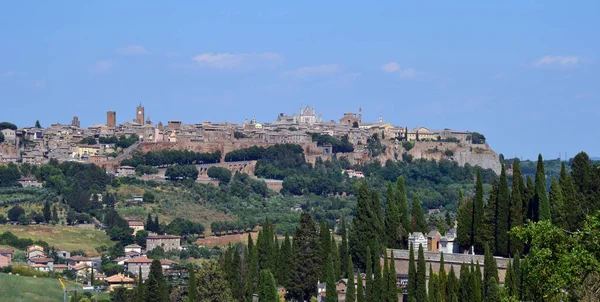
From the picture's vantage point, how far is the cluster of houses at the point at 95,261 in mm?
69188

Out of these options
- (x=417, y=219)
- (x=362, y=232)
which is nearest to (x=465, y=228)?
(x=362, y=232)

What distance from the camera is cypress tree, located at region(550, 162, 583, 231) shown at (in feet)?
128

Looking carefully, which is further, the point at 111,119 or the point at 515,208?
the point at 111,119

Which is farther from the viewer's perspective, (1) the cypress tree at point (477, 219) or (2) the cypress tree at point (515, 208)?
(1) the cypress tree at point (477, 219)

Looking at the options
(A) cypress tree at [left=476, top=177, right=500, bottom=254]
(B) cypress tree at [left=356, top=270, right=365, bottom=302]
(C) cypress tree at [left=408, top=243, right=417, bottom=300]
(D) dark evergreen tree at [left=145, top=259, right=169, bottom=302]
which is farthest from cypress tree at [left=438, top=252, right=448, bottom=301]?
(D) dark evergreen tree at [left=145, top=259, right=169, bottom=302]

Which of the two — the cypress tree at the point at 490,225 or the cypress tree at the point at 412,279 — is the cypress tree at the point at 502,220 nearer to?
the cypress tree at the point at 490,225

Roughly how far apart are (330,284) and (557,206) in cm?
687

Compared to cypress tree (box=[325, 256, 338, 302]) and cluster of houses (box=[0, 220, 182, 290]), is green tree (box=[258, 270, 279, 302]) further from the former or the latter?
cluster of houses (box=[0, 220, 182, 290])

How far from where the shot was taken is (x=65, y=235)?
267 ft

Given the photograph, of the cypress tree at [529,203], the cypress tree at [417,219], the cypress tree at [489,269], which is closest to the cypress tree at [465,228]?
the cypress tree at [529,203]

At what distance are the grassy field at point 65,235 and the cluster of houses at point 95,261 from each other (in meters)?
1.92

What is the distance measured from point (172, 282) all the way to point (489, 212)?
17351 mm

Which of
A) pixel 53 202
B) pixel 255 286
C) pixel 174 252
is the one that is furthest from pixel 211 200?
pixel 255 286

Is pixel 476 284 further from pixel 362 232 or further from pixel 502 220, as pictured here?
pixel 362 232
